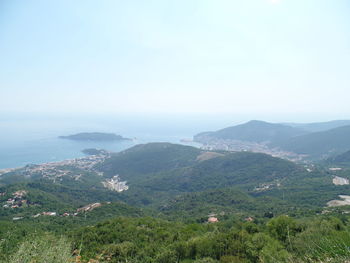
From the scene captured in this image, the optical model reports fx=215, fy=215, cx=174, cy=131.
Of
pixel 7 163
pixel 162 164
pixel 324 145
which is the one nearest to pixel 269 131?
pixel 324 145

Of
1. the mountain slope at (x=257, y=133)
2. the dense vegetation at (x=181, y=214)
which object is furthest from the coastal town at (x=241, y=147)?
the dense vegetation at (x=181, y=214)

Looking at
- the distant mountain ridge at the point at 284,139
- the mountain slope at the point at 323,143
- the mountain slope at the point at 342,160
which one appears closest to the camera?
the mountain slope at the point at 342,160

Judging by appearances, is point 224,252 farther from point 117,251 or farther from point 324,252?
point 324,252

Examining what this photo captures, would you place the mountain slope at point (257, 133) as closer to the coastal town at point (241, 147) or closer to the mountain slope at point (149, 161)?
the coastal town at point (241, 147)

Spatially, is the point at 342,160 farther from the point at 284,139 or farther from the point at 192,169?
the point at 284,139

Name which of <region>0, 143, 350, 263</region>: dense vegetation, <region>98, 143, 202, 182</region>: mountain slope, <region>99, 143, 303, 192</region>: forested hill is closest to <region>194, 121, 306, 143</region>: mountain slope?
<region>98, 143, 202, 182</region>: mountain slope

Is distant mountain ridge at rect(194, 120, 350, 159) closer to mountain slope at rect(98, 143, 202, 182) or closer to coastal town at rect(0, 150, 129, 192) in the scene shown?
mountain slope at rect(98, 143, 202, 182)

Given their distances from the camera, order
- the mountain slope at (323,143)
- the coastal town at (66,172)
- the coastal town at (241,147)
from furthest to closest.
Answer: the coastal town at (241,147)
the mountain slope at (323,143)
the coastal town at (66,172)

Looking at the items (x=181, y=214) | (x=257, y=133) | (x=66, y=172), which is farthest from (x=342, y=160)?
(x=66, y=172)
